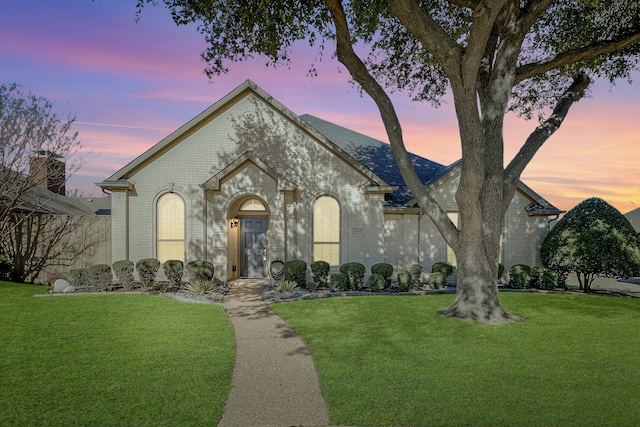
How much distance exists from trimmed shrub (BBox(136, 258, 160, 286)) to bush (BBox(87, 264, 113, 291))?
97cm

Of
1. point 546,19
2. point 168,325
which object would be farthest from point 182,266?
point 546,19

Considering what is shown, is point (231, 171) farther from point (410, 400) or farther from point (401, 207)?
point (410, 400)

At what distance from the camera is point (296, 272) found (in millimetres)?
14898

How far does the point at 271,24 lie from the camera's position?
11.5 metres

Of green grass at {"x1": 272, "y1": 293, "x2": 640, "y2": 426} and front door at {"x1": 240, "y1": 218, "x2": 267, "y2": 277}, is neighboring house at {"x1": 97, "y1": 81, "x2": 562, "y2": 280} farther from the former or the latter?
green grass at {"x1": 272, "y1": 293, "x2": 640, "y2": 426}

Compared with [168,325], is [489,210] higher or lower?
higher

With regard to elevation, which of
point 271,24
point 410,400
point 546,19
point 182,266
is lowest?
point 410,400

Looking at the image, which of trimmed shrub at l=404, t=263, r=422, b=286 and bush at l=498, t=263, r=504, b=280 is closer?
trimmed shrub at l=404, t=263, r=422, b=286

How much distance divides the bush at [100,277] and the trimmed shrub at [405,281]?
10186 millimetres

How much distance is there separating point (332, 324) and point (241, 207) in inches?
329

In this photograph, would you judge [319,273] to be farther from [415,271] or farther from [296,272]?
[415,271]

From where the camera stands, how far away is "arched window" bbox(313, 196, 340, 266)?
16.7 metres

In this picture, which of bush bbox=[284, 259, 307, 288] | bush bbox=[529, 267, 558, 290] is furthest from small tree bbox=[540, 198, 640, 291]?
bush bbox=[284, 259, 307, 288]

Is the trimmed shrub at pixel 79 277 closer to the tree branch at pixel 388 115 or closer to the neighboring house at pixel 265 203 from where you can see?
the neighboring house at pixel 265 203
